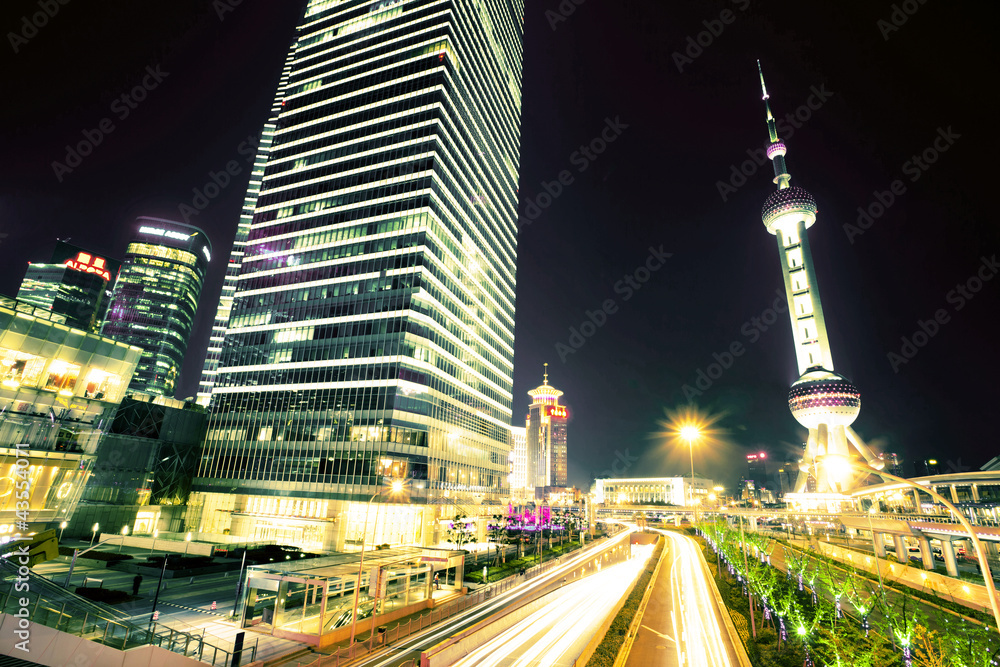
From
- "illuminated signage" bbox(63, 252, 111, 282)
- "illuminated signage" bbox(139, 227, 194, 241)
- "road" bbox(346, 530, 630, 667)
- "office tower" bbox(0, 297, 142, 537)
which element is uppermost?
"illuminated signage" bbox(139, 227, 194, 241)

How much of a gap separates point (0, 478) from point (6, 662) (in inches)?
914

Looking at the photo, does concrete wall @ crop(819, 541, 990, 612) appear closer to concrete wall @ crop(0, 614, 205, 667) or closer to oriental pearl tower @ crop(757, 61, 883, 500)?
concrete wall @ crop(0, 614, 205, 667)

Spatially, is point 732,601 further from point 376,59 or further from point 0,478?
point 376,59

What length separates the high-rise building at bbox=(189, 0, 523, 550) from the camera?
250 feet

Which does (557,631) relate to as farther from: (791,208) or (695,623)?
(791,208)

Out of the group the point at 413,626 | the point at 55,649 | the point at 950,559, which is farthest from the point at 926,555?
the point at 55,649

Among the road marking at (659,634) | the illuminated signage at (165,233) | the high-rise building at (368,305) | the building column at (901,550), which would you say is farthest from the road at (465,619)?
the illuminated signage at (165,233)

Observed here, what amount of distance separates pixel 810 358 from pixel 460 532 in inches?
5895

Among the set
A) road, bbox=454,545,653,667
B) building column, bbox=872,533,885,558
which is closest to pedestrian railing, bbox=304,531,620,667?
road, bbox=454,545,653,667

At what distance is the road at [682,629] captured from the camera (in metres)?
27.4

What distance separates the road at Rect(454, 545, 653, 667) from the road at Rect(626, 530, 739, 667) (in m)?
3.20

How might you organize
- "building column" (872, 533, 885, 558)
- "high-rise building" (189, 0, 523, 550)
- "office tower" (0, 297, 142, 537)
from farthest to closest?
"high-rise building" (189, 0, 523, 550) < "building column" (872, 533, 885, 558) < "office tower" (0, 297, 142, 537)

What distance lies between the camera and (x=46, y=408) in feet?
133

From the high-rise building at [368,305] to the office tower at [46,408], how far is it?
111 feet
